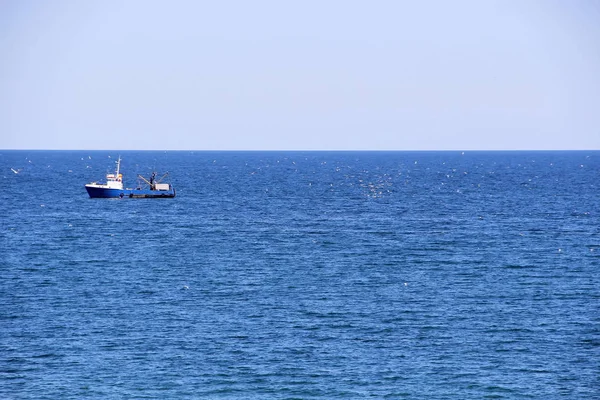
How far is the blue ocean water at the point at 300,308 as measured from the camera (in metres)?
50.6

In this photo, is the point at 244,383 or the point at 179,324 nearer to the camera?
the point at 244,383

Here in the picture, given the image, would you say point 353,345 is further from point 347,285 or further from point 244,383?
point 347,285

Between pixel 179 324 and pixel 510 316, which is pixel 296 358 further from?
pixel 510 316

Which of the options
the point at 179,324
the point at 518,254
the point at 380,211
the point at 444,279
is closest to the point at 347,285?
the point at 444,279

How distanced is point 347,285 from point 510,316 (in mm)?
17083

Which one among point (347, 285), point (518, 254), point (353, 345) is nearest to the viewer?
point (353, 345)

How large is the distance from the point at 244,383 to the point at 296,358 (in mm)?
5328

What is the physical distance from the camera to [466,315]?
65.0 m

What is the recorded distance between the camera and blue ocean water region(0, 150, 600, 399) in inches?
1993

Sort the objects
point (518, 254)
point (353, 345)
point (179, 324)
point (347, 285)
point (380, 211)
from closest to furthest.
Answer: point (353, 345) → point (179, 324) → point (347, 285) → point (518, 254) → point (380, 211)

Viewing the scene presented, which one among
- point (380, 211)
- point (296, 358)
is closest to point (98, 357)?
point (296, 358)

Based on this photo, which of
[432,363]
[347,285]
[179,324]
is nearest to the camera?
[432,363]

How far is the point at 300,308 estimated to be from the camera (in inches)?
2662

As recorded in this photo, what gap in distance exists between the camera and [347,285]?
77.1 metres
